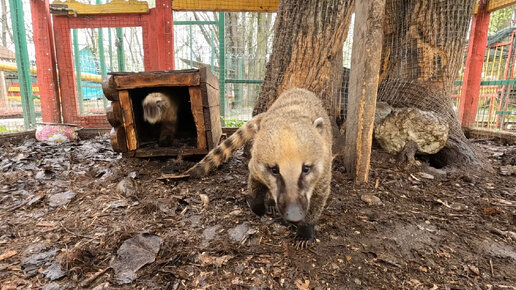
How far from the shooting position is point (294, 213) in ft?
5.48

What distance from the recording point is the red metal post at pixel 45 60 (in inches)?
199

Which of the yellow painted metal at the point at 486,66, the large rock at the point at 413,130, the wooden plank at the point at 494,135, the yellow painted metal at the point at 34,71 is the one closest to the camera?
the large rock at the point at 413,130

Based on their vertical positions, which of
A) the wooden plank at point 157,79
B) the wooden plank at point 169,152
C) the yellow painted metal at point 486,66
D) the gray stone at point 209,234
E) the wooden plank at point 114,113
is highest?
the yellow painted metal at point 486,66

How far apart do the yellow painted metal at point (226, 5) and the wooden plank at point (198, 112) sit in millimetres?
2906

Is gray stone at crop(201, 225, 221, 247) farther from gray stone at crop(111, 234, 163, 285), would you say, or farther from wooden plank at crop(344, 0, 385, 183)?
wooden plank at crop(344, 0, 385, 183)

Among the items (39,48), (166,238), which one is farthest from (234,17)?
(166,238)

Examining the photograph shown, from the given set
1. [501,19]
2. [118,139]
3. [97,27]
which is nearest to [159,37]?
[97,27]

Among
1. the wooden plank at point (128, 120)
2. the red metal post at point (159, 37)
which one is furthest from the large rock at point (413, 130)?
the red metal post at point (159, 37)

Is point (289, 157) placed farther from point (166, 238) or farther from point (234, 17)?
point (234, 17)

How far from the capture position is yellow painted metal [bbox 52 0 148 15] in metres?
5.14

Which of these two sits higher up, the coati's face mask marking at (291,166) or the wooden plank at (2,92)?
the wooden plank at (2,92)

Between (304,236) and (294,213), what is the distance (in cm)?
36

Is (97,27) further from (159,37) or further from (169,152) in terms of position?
(169,152)

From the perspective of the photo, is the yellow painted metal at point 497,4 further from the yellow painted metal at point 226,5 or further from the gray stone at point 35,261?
the gray stone at point 35,261
